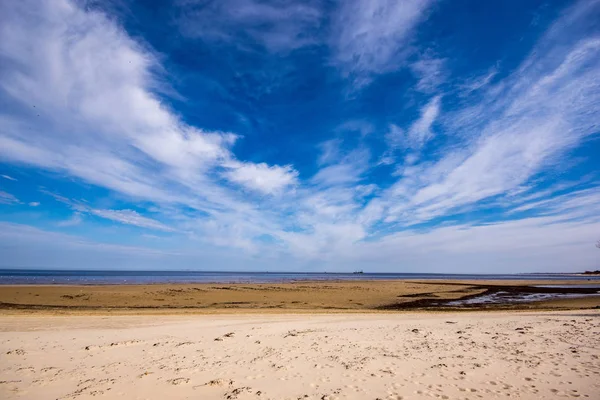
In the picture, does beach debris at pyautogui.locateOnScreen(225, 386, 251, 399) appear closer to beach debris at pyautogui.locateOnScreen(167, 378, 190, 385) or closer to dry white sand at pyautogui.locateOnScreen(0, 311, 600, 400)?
dry white sand at pyautogui.locateOnScreen(0, 311, 600, 400)

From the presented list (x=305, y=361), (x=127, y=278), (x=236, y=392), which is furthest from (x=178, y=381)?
(x=127, y=278)

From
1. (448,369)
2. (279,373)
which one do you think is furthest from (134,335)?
(448,369)

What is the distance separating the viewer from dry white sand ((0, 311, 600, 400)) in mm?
7945

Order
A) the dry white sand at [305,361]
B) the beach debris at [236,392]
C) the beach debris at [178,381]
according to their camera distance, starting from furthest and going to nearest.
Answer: the beach debris at [178,381]
the dry white sand at [305,361]
the beach debris at [236,392]

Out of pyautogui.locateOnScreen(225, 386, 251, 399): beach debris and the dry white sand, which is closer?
pyautogui.locateOnScreen(225, 386, 251, 399): beach debris

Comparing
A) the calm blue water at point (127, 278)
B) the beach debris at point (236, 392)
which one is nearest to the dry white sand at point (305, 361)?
the beach debris at point (236, 392)

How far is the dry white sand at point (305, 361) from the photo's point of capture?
7945mm

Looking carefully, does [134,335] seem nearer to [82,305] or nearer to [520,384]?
[520,384]

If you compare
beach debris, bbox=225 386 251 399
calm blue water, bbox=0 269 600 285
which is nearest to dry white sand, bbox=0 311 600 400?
beach debris, bbox=225 386 251 399

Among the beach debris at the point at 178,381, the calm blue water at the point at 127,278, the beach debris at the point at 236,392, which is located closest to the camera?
the beach debris at the point at 236,392

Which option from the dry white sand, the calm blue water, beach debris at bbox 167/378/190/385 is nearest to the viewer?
the dry white sand

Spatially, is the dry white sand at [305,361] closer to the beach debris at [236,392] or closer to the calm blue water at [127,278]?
the beach debris at [236,392]

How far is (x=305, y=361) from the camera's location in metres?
10.2

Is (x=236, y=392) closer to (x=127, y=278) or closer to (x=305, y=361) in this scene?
(x=305, y=361)
